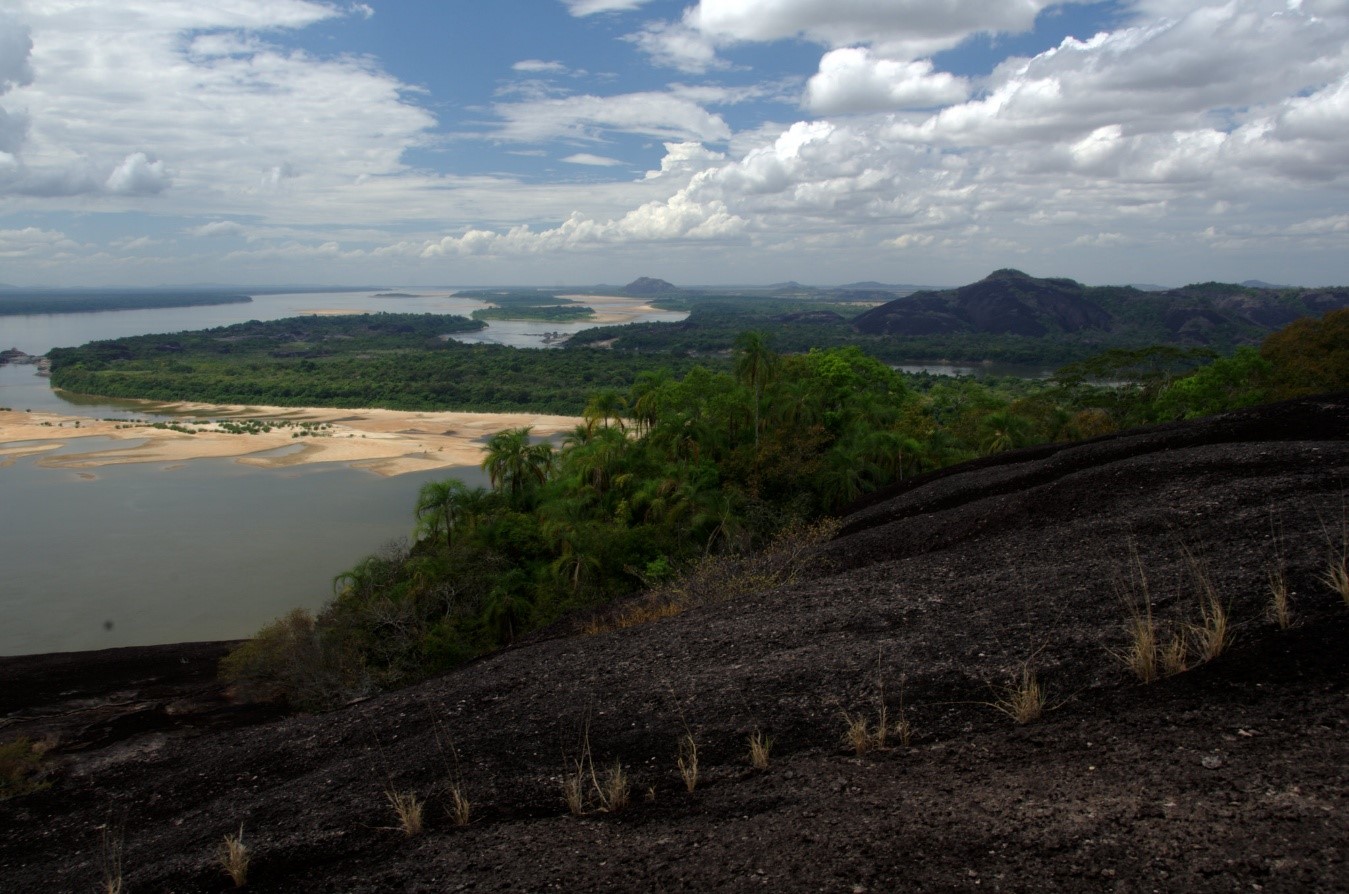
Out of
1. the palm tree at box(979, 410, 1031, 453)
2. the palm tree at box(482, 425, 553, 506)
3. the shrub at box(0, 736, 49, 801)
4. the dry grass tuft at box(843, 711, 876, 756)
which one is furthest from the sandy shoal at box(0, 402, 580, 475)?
the dry grass tuft at box(843, 711, 876, 756)

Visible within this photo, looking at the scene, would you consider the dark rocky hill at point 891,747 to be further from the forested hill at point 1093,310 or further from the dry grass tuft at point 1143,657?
the forested hill at point 1093,310

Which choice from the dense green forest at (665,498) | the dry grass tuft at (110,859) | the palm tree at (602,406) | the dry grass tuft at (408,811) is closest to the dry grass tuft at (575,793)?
the dry grass tuft at (408,811)

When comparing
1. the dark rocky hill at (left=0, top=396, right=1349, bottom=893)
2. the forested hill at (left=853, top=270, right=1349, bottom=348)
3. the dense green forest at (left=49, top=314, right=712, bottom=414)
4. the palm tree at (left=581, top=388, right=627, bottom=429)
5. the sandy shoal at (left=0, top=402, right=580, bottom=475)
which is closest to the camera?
the dark rocky hill at (left=0, top=396, right=1349, bottom=893)

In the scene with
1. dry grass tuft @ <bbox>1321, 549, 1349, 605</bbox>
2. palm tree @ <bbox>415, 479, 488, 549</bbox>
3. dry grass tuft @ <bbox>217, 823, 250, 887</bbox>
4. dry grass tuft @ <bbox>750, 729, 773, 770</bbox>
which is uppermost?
dry grass tuft @ <bbox>1321, 549, 1349, 605</bbox>

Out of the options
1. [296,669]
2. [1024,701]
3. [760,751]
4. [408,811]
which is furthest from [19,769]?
[1024,701]

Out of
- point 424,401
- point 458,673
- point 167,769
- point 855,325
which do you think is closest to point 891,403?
point 458,673

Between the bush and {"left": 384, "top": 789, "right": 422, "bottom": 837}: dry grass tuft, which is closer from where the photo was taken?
{"left": 384, "top": 789, "right": 422, "bottom": 837}: dry grass tuft

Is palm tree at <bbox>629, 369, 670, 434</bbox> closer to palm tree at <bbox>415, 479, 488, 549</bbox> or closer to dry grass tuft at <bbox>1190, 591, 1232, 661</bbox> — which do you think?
palm tree at <bbox>415, 479, 488, 549</bbox>

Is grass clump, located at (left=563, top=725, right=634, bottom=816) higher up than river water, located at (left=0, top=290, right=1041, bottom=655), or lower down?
higher up
